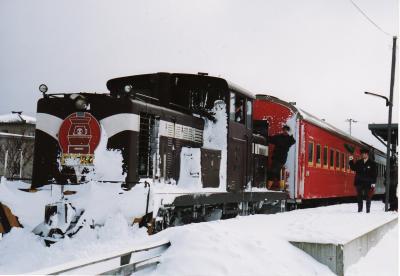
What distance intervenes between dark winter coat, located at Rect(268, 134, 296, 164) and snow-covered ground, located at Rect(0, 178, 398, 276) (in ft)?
13.6

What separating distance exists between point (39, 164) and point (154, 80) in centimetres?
237

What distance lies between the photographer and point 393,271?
6.34 metres

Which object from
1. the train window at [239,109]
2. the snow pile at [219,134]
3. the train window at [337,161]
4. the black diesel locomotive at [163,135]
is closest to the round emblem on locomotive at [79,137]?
the black diesel locomotive at [163,135]

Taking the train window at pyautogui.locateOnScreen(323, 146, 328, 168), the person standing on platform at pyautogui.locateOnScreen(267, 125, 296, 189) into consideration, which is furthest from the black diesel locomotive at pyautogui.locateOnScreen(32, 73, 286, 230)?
the train window at pyautogui.locateOnScreen(323, 146, 328, 168)

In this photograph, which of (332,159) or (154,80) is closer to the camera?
(154,80)

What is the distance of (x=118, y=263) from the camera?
4016 mm

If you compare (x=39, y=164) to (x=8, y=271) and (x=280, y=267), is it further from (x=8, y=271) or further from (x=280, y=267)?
(x=280, y=267)

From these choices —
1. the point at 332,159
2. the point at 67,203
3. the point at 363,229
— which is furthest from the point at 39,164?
the point at 332,159

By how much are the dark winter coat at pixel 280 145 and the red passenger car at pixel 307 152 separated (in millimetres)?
163

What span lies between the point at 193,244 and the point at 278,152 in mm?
6957

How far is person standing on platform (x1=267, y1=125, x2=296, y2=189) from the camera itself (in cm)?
1127

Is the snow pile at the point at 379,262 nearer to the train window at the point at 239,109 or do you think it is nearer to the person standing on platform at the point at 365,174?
the person standing on platform at the point at 365,174

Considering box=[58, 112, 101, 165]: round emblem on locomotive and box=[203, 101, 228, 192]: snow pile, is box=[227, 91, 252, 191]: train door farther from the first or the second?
box=[58, 112, 101, 165]: round emblem on locomotive

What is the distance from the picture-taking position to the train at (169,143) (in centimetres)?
668
